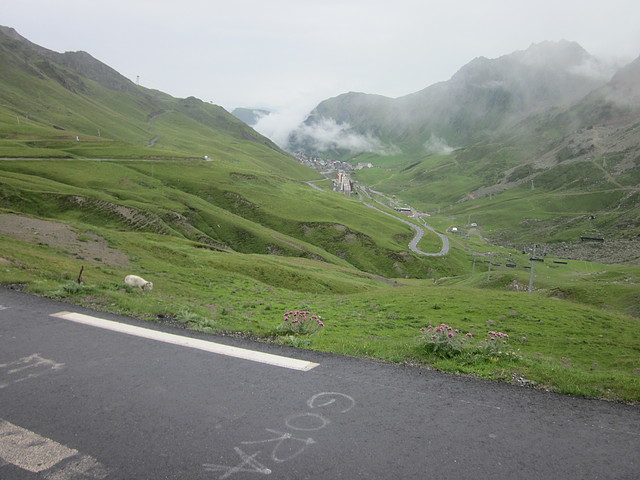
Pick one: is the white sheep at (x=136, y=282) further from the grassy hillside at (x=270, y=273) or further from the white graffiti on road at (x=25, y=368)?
the white graffiti on road at (x=25, y=368)

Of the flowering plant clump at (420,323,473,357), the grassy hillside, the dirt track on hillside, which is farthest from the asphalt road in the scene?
the dirt track on hillside

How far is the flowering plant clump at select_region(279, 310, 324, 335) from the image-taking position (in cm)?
1652

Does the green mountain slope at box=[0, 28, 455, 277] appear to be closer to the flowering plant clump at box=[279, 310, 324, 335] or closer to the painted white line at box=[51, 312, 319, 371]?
the flowering plant clump at box=[279, 310, 324, 335]

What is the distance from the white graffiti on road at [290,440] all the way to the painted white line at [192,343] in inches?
71.2

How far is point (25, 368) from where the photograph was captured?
1017 centimetres

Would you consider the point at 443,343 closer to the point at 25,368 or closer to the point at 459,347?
the point at 459,347

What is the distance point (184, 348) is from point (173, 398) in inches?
120

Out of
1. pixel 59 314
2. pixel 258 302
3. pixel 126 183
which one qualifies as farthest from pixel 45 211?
pixel 59 314

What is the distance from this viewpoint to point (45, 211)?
260 ft

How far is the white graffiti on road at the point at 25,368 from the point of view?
959 cm

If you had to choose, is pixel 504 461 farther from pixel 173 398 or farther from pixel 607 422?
pixel 173 398

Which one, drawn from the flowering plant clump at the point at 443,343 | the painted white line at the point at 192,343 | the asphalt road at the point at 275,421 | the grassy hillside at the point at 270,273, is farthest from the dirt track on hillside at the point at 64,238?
the flowering plant clump at the point at 443,343

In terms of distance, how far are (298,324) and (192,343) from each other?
5.33 m

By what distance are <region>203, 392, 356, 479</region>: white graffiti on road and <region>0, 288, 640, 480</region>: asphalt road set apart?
28mm
